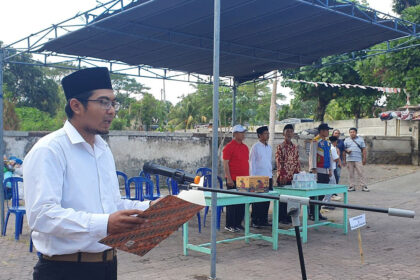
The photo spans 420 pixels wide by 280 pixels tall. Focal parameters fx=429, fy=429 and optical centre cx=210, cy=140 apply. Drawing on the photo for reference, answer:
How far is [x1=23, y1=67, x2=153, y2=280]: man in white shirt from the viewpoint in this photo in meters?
1.76

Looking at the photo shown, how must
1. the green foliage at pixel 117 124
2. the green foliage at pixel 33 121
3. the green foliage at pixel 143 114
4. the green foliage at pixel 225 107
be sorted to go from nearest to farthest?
the green foliage at pixel 33 121 → the green foliage at pixel 225 107 → the green foliage at pixel 117 124 → the green foliage at pixel 143 114

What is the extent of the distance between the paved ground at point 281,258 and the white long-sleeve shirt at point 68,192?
10.2 feet

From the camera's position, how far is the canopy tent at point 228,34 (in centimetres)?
629

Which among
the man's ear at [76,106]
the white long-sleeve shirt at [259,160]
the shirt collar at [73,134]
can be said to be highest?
the man's ear at [76,106]

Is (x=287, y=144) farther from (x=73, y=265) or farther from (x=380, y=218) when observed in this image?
(x=73, y=265)

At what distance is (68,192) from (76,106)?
43 cm

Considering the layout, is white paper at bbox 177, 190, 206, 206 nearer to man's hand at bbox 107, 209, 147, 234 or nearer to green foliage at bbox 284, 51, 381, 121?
man's hand at bbox 107, 209, 147, 234

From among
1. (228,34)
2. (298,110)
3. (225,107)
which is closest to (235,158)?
(228,34)

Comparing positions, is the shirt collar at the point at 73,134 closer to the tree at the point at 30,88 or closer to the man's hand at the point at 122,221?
the man's hand at the point at 122,221

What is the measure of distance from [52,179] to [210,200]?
3.73 meters

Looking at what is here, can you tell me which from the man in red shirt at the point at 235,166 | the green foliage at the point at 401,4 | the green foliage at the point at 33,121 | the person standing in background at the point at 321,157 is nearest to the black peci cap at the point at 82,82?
the man in red shirt at the point at 235,166

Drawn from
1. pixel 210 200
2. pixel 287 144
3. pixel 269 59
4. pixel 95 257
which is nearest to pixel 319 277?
pixel 210 200

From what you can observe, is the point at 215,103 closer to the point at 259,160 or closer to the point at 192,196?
the point at 259,160

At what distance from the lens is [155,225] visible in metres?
1.87
